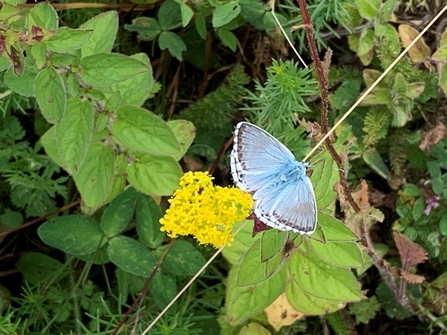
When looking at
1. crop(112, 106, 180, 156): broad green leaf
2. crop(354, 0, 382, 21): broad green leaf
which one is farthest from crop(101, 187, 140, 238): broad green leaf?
crop(354, 0, 382, 21): broad green leaf

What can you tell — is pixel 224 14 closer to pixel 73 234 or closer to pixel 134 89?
pixel 134 89

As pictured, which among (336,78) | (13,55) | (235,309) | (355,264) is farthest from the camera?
(336,78)

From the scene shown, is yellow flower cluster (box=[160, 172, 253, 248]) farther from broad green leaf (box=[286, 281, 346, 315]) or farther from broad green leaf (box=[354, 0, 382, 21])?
broad green leaf (box=[354, 0, 382, 21])

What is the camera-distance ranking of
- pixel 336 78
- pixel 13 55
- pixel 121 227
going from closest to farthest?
pixel 13 55
pixel 121 227
pixel 336 78

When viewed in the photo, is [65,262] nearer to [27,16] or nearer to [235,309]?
[235,309]

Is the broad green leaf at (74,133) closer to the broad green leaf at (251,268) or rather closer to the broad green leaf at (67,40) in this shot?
the broad green leaf at (67,40)

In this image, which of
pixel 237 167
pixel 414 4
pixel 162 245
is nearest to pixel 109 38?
pixel 237 167
